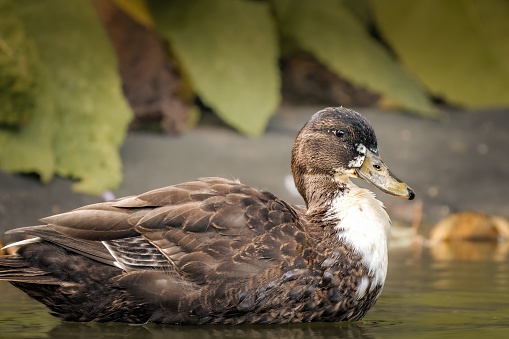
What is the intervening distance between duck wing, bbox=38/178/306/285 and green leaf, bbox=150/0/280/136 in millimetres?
3662

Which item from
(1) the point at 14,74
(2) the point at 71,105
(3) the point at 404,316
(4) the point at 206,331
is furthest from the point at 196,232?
(2) the point at 71,105

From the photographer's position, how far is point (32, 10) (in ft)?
28.8

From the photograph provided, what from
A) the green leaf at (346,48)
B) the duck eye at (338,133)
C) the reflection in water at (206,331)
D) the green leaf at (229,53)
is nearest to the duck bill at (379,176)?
the duck eye at (338,133)

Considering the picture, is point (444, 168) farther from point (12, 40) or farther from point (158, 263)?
point (158, 263)

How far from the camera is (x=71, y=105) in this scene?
8.47 m

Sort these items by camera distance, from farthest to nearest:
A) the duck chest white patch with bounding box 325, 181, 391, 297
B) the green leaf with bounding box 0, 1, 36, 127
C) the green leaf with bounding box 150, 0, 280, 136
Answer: the green leaf with bounding box 150, 0, 280, 136 < the green leaf with bounding box 0, 1, 36, 127 < the duck chest white patch with bounding box 325, 181, 391, 297

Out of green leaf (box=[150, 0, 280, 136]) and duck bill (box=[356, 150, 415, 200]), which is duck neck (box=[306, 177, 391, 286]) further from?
green leaf (box=[150, 0, 280, 136])

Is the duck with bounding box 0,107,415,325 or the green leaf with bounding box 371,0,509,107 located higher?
the green leaf with bounding box 371,0,509,107

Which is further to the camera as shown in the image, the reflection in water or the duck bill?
the duck bill

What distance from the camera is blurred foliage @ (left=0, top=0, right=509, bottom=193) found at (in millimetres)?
8219

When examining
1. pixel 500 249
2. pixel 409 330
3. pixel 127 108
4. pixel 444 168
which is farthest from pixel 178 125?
pixel 409 330

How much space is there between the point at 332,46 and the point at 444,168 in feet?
4.92

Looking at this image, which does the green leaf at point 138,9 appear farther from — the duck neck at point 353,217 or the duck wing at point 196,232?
the duck wing at point 196,232

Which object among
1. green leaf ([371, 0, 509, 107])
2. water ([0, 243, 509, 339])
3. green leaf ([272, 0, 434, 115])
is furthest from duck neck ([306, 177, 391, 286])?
green leaf ([371, 0, 509, 107])
